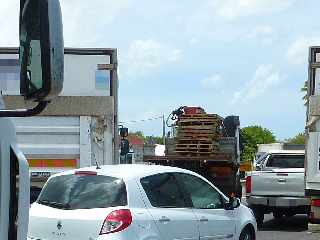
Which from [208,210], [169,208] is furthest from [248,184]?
[169,208]

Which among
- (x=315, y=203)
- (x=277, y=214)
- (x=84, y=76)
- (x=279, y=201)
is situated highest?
(x=84, y=76)

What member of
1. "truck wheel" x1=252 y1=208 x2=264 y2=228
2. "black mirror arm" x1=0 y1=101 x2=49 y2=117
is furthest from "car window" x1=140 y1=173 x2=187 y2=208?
"truck wheel" x1=252 y1=208 x2=264 y2=228

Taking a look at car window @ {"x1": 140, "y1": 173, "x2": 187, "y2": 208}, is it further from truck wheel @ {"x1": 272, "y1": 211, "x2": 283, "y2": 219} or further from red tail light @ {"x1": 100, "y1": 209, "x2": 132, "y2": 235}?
truck wheel @ {"x1": 272, "y1": 211, "x2": 283, "y2": 219}

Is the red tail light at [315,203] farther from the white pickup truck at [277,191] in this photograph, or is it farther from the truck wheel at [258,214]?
→ the truck wheel at [258,214]

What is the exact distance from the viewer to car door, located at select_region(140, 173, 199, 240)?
7418 millimetres

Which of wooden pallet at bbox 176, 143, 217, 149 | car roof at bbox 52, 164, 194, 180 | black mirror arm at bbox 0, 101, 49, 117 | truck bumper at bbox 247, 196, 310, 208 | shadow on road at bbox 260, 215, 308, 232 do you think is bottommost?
shadow on road at bbox 260, 215, 308, 232

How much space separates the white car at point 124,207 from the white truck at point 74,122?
109 cm

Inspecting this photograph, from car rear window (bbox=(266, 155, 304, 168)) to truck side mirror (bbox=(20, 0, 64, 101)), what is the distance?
1345 cm

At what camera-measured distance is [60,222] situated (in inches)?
280

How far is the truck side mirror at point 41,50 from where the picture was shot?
8.35 ft

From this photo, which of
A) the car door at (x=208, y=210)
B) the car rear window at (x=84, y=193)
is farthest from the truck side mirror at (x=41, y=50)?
the car door at (x=208, y=210)

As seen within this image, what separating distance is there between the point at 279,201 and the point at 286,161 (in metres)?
1.45

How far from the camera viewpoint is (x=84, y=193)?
289 inches

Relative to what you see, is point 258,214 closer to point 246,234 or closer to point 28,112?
point 246,234
